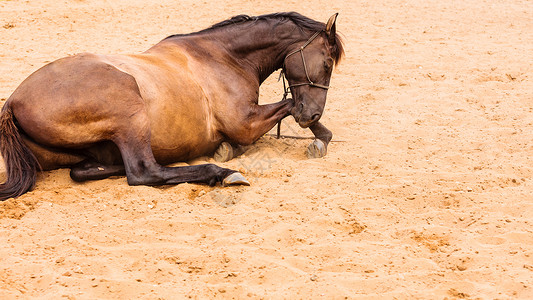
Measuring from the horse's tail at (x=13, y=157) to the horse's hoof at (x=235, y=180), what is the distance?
1459mm

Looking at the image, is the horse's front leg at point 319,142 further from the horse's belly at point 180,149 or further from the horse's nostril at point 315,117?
the horse's belly at point 180,149

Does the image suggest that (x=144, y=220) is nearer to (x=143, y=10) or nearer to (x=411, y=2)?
(x=143, y=10)

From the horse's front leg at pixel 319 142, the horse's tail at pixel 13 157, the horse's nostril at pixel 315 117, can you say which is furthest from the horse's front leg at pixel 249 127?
the horse's tail at pixel 13 157

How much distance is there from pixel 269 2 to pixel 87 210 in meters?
7.84

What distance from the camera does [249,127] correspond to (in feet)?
17.9

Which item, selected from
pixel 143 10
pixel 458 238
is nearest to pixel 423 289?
pixel 458 238

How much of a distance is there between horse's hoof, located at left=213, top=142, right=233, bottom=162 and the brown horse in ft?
0.07

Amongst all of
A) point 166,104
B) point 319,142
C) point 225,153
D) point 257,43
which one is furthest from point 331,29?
point 166,104

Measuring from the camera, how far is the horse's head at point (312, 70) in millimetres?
5574

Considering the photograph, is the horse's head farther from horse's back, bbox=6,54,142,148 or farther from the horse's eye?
horse's back, bbox=6,54,142,148

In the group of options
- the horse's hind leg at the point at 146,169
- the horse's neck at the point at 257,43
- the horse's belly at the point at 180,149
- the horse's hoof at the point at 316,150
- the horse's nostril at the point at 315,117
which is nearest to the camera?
the horse's hind leg at the point at 146,169

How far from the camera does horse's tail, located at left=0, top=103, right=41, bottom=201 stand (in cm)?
427

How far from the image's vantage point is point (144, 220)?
12.7 ft

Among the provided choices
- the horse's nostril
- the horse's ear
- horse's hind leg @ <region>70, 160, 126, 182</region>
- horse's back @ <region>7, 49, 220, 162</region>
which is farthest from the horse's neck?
horse's hind leg @ <region>70, 160, 126, 182</region>
